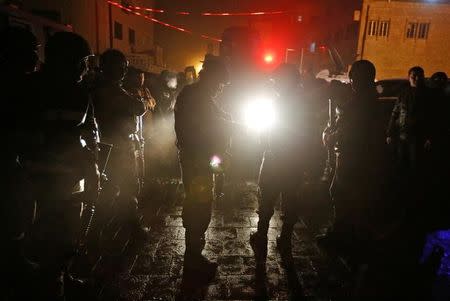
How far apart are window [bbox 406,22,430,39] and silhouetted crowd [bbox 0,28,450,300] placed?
23584 millimetres

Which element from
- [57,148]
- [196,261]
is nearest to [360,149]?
[196,261]

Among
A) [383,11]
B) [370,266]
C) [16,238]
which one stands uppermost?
[383,11]

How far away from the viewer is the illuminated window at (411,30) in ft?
83.9

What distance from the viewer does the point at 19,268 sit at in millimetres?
2613

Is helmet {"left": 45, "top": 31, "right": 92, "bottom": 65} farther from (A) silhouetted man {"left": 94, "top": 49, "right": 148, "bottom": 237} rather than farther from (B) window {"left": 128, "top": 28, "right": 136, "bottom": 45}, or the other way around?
(B) window {"left": 128, "top": 28, "right": 136, "bottom": 45}

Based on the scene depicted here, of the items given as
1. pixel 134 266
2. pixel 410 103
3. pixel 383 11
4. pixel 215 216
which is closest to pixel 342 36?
pixel 383 11

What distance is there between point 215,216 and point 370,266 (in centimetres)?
303

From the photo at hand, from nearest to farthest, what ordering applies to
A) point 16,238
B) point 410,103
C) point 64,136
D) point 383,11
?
1. point 16,238
2. point 64,136
3. point 410,103
4. point 383,11

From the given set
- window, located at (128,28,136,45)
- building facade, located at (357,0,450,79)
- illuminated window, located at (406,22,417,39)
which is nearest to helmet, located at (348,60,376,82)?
window, located at (128,28,136,45)

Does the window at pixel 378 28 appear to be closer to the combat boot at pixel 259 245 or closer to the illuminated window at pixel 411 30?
the illuminated window at pixel 411 30

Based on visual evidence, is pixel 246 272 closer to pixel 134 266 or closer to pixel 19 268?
pixel 134 266

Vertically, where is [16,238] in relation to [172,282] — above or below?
above

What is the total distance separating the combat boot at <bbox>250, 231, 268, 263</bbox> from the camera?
4.26 m

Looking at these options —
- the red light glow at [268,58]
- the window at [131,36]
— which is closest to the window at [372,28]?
the red light glow at [268,58]
